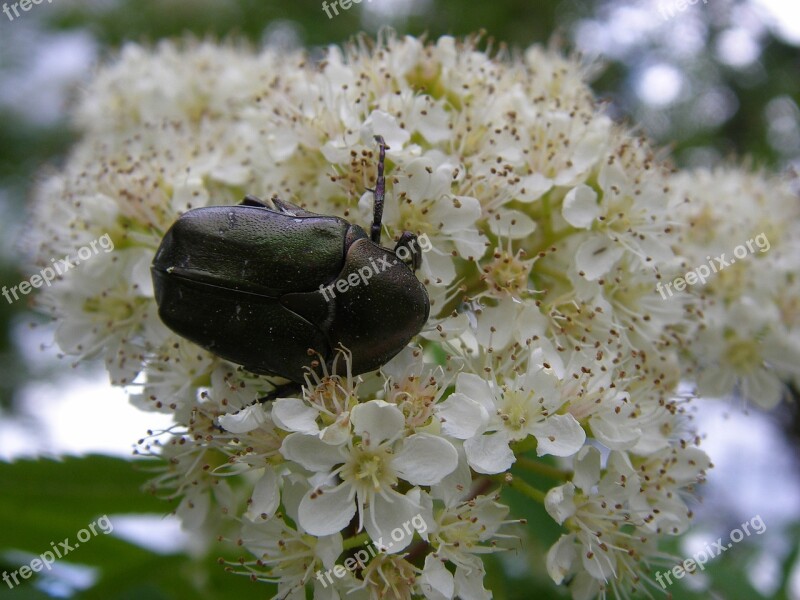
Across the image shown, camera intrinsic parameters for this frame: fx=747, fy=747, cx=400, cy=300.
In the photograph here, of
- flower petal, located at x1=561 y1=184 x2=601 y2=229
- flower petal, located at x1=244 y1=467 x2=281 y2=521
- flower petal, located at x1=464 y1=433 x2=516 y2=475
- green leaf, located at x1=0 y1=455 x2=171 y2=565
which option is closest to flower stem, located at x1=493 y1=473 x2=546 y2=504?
flower petal, located at x1=464 y1=433 x2=516 y2=475

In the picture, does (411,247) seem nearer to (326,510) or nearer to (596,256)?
(596,256)

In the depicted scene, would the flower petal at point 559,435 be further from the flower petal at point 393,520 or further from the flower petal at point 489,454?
the flower petal at point 393,520

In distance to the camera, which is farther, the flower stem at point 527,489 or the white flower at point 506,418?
the flower stem at point 527,489

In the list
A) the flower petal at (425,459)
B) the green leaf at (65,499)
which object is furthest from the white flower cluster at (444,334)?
the green leaf at (65,499)

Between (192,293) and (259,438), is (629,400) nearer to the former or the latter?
(259,438)

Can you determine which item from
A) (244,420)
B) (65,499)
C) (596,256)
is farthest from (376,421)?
(65,499)

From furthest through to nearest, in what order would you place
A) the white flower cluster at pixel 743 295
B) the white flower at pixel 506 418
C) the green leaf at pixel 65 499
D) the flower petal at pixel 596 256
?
the white flower cluster at pixel 743 295 < the green leaf at pixel 65 499 < the flower petal at pixel 596 256 < the white flower at pixel 506 418
